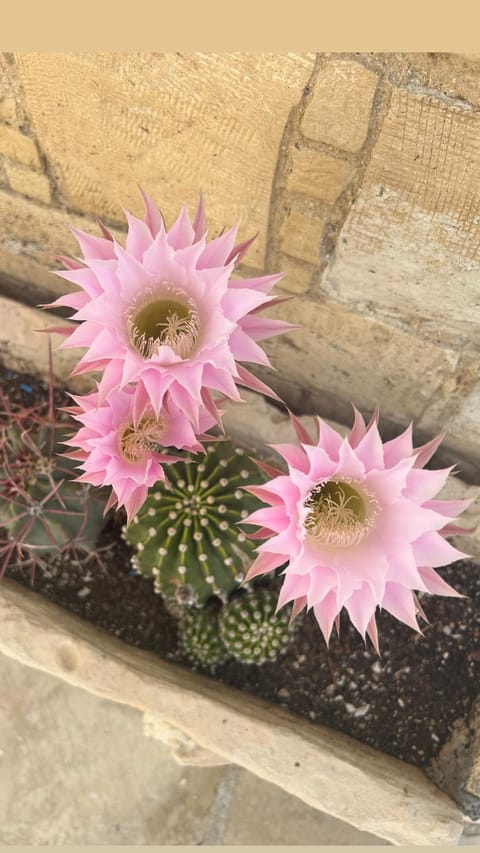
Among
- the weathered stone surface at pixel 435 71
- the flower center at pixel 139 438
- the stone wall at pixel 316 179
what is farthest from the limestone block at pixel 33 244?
the weathered stone surface at pixel 435 71

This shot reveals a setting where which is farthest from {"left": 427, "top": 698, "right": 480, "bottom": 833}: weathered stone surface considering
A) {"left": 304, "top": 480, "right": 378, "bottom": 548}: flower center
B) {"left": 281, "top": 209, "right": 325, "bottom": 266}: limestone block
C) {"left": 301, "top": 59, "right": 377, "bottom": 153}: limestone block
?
{"left": 301, "top": 59, "right": 377, "bottom": 153}: limestone block

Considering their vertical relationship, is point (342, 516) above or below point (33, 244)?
below

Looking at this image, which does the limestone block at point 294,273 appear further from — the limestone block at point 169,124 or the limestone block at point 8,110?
the limestone block at point 8,110

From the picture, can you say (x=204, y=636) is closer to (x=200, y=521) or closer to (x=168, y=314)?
(x=200, y=521)

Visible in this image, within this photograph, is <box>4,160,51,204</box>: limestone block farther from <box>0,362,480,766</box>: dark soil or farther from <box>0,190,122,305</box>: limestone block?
<box>0,362,480,766</box>: dark soil

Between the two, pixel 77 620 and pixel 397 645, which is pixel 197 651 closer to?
pixel 77 620

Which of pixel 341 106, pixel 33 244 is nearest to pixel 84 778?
pixel 33 244
